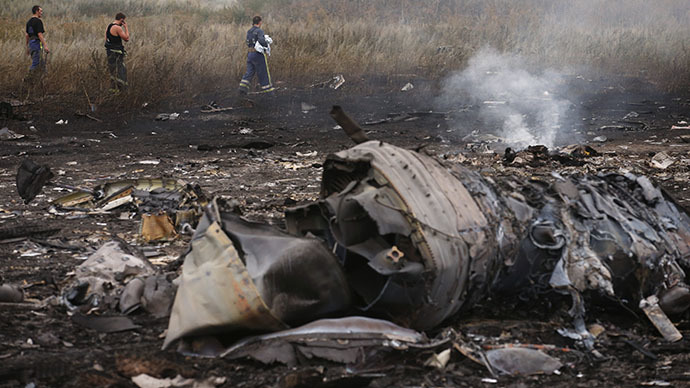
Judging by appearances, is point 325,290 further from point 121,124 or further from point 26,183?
point 121,124

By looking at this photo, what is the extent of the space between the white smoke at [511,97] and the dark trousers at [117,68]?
573 centimetres

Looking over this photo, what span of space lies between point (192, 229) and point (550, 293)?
8.88 ft

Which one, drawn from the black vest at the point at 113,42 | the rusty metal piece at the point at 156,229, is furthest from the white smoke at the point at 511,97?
the rusty metal piece at the point at 156,229

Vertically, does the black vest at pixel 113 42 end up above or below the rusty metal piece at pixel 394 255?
below

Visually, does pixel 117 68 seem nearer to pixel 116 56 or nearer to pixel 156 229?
pixel 116 56

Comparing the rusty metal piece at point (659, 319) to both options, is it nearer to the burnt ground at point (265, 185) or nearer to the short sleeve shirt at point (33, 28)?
the burnt ground at point (265, 185)

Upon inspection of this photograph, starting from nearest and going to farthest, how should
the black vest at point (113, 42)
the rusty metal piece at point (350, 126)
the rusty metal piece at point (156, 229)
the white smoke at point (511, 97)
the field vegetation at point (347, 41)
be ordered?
the rusty metal piece at point (350, 126) < the rusty metal piece at point (156, 229) < the white smoke at point (511, 97) < the black vest at point (113, 42) < the field vegetation at point (347, 41)

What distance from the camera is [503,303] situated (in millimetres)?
3332

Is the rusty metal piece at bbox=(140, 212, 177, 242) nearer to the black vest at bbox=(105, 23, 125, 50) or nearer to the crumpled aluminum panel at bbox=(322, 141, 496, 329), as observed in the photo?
the crumpled aluminum panel at bbox=(322, 141, 496, 329)

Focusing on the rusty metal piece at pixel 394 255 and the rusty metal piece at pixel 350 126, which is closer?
the rusty metal piece at pixel 394 255

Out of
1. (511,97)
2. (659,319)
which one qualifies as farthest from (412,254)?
(511,97)

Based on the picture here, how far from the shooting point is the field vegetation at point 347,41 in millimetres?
12609

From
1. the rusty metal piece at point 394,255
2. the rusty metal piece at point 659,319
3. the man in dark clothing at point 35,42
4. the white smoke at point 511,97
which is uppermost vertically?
the rusty metal piece at point 394,255

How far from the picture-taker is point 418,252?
2871 mm
